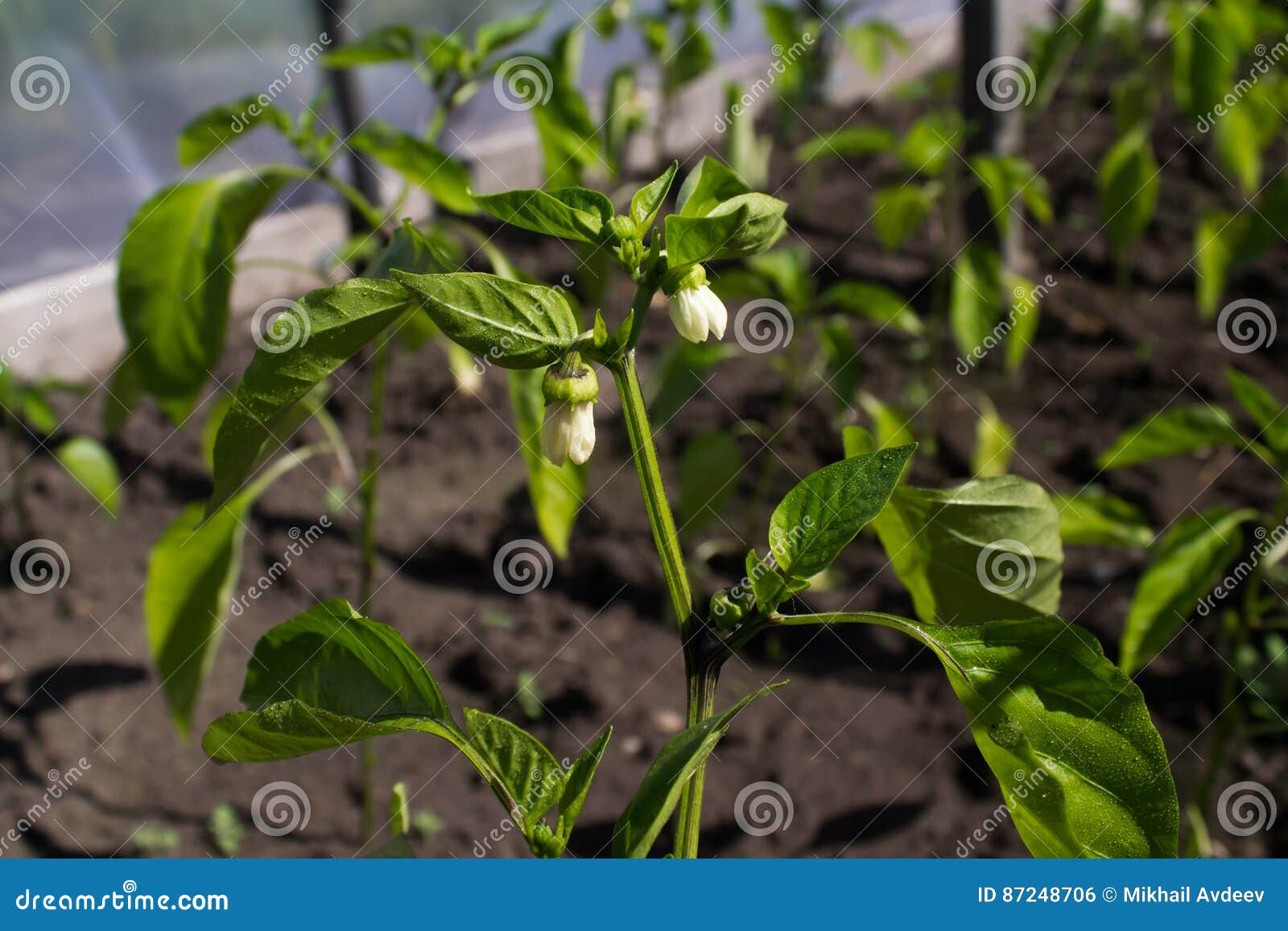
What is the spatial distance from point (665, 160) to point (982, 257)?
147cm

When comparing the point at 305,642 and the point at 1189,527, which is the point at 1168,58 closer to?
the point at 1189,527

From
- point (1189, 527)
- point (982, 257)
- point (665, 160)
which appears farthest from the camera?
point (665, 160)

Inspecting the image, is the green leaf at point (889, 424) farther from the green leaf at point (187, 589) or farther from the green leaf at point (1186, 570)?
the green leaf at point (187, 589)

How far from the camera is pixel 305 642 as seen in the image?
740 mm

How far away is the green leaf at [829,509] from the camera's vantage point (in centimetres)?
65

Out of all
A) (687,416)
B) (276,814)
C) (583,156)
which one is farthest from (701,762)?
(687,416)

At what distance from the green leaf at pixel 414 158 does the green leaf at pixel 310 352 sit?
0.49 m

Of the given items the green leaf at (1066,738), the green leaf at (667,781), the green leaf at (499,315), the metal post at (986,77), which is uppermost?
the metal post at (986,77)

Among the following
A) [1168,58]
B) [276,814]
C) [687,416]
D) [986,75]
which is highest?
[1168,58]

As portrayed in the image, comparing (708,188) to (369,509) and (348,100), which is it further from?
(348,100)

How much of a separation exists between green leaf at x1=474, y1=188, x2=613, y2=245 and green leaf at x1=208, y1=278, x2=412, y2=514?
0.08 metres

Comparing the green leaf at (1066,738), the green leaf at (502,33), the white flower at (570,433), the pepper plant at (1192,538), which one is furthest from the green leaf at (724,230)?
the green leaf at (502,33)

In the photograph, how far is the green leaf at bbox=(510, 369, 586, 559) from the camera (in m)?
1.19

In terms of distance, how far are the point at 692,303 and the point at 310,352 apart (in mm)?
233
